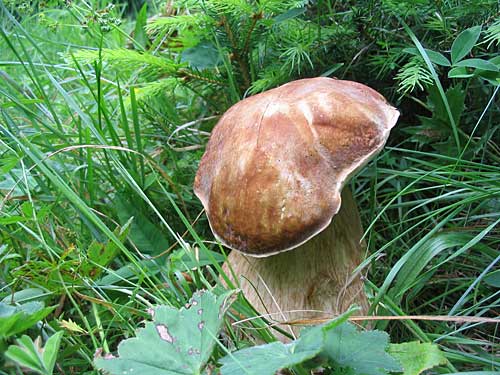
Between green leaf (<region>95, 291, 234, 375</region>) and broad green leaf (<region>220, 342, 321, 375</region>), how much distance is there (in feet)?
0.13

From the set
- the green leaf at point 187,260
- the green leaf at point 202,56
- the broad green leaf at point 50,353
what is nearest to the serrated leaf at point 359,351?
the green leaf at point 187,260

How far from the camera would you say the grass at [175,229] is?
3.27 ft

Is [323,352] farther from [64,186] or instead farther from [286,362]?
[64,186]

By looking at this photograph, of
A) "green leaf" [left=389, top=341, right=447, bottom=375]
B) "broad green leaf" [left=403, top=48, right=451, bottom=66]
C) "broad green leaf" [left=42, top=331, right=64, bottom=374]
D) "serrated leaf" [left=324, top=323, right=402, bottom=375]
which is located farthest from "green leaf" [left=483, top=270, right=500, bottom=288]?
"broad green leaf" [left=42, top=331, right=64, bottom=374]

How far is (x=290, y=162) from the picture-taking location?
35.5 inches

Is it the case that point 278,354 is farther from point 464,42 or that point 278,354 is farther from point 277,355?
point 464,42

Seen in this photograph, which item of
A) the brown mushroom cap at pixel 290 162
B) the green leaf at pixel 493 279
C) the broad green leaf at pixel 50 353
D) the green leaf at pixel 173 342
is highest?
the brown mushroom cap at pixel 290 162

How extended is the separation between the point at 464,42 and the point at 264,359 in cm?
78

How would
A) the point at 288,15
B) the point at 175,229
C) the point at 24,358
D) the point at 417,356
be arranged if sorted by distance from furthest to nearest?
the point at 175,229 → the point at 288,15 → the point at 417,356 → the point at 24,358

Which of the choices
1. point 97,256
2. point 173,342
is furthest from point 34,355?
point 97,256

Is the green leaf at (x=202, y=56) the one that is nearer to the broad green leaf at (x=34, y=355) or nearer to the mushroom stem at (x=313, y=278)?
the mushroom stem at (x=313, y=278)

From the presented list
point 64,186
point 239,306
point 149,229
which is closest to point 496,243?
point 239,306

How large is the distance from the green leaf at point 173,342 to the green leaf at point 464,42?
2.36 feet

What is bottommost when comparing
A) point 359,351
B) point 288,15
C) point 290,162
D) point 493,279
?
point 493,279
